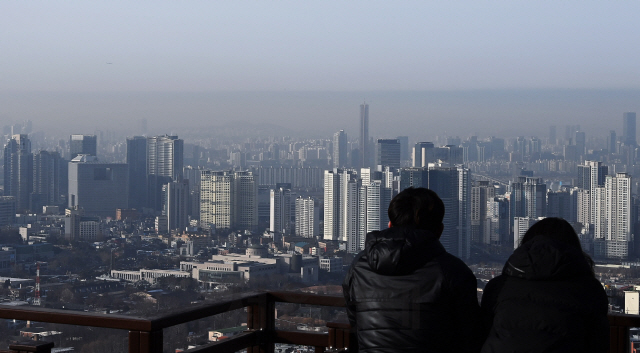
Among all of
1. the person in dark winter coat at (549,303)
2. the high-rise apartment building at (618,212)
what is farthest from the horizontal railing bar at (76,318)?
the high-rise apartment building at (618,212)

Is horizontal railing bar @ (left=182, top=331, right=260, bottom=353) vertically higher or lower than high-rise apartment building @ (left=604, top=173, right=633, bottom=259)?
higher

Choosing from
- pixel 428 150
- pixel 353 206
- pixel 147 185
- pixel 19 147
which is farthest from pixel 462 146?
pixel 19 147

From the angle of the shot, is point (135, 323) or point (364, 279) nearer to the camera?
point (364, 279)

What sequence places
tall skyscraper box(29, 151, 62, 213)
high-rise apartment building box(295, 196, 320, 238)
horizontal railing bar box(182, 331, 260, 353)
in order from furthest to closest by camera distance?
tall skyscraper box(29, 151, 62, 213)
high-rise apartment building box(295, 196, 320, 238)
horizontal railing bar box(182, 331, 260, 353)

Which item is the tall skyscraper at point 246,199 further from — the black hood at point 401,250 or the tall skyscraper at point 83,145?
the black hood at point 401,250

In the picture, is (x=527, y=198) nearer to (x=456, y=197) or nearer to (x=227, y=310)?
(x=456, y=197)

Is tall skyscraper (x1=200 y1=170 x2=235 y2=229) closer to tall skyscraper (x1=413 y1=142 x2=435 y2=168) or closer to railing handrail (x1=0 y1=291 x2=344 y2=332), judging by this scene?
tall skyscraper (x1=413 y1=142 x2=435 y2=168)

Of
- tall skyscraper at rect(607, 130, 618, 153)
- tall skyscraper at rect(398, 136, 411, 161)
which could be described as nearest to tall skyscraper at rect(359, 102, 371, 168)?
tall skyscraper at rect(398, 136, 411, 161)

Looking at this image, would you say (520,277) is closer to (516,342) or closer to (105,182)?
(516,342)
